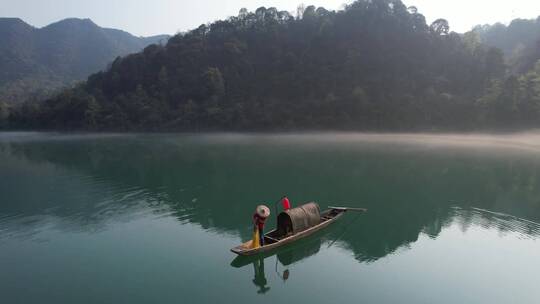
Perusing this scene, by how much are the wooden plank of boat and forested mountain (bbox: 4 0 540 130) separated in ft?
197

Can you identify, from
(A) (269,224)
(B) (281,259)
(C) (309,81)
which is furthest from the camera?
(C) (309,81)

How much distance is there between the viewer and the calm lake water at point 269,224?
12.6 metres

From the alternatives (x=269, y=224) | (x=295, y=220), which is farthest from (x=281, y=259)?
(x=269, y=224)

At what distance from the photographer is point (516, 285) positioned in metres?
12.9

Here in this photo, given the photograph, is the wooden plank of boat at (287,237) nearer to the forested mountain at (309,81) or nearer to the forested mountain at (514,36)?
the forested mountain at (309,81)

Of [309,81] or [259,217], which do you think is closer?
[259,217]

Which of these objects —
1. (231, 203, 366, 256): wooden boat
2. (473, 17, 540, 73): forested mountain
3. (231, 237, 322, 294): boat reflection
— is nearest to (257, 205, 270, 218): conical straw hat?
(231, 203, 366, 256): wooden boat

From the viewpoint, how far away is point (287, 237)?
15.4 meters

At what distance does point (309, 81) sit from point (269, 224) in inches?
3044

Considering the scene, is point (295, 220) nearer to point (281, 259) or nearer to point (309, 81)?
point (281, 259)

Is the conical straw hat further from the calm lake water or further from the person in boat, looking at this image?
the calm lake water

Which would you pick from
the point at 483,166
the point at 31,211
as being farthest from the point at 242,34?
the point at 31,211

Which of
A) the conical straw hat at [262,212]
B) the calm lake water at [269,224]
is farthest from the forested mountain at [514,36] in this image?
the conical straw hat at [262,212]

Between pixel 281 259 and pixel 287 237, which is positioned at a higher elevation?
pixel 287 237
